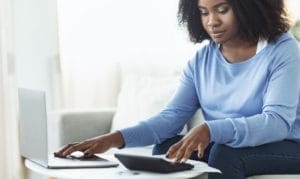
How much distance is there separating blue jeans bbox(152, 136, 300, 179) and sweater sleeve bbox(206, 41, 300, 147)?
2 cm

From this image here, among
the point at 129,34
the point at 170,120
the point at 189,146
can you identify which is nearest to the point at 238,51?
the point at 170,120

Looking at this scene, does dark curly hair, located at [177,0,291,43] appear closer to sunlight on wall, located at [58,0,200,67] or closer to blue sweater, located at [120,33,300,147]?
blue sweater, located at [120,33,300,147]

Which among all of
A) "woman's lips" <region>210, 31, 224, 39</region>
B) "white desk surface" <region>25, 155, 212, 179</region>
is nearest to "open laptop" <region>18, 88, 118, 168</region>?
"white desk surface" <region>25, 155, 212, 179</region>

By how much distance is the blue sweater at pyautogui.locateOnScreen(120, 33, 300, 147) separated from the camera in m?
1.44

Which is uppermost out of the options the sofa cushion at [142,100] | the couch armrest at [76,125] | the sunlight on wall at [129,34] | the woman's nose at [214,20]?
the woman's nose at [214,20]

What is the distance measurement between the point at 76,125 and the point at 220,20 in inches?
34.4

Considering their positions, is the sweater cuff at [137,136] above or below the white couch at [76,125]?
above

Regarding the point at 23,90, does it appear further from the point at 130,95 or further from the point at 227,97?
the point at 130,95

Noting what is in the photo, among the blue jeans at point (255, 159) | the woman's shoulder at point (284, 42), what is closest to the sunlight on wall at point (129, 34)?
the woman's shoulder at point (284, 42)

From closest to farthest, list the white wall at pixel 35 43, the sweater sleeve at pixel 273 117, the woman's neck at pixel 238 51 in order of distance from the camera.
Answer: the sweater sleeve at pixel 273 117 < the woman's neck at pixel 238 51 < the white wall at pixel 35 43

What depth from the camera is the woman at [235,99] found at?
1420 mm

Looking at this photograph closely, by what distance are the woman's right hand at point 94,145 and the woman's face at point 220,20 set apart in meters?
0.40

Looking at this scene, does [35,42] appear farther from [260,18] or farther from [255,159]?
[255,159]

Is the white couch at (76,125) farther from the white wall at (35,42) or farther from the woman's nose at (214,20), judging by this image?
the woman's nose at (214,20)
